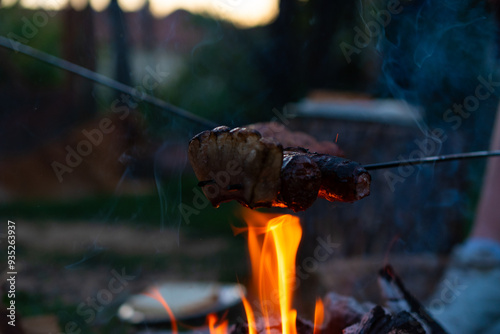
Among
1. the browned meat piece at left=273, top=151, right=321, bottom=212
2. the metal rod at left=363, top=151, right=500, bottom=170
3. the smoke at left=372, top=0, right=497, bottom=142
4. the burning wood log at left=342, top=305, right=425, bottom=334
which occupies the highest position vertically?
the smoke at left=372, top=0, right=497, bottom=142

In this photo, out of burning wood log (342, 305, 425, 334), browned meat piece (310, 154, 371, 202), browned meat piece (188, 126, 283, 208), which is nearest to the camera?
browned meat piece (188, 126, 283, 208)

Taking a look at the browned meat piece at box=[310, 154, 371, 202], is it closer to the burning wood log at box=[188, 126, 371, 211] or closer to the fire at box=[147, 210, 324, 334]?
the burning wood log at box=[188, 126, 371, 211]

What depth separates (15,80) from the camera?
7012 millimetres

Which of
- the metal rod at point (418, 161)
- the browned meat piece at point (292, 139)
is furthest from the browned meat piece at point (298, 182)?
the browned meat piece at point (292, 139)

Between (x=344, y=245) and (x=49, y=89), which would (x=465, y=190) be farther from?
(x=49, y=89)

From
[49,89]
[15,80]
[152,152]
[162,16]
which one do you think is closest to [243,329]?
[152,152]

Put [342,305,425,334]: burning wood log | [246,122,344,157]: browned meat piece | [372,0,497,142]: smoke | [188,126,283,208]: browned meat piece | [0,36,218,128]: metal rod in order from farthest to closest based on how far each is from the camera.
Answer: [372,0,497,142]: smoke → [0,36,218,128]: metal rod → [246,122,344,157]: browned meat piece → [342,305,425,334]: burning wood log → [188,126,283,208]: browned meat piece

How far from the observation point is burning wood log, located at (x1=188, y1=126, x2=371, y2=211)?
5.95ft

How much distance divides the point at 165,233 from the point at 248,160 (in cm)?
681

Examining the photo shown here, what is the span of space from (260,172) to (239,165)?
10 centimetres

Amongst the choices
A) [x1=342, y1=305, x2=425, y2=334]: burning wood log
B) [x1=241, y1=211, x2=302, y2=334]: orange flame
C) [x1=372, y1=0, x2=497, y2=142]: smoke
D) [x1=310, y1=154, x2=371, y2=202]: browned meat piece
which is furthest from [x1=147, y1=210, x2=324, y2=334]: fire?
[x1=372, y1=0, x2=497, y2=142]: smoke

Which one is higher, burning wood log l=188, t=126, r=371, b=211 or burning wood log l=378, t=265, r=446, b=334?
burning wood log l=188, t=126, r=371, b=211

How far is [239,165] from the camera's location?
184 centimetres

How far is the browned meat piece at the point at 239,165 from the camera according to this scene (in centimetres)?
180
